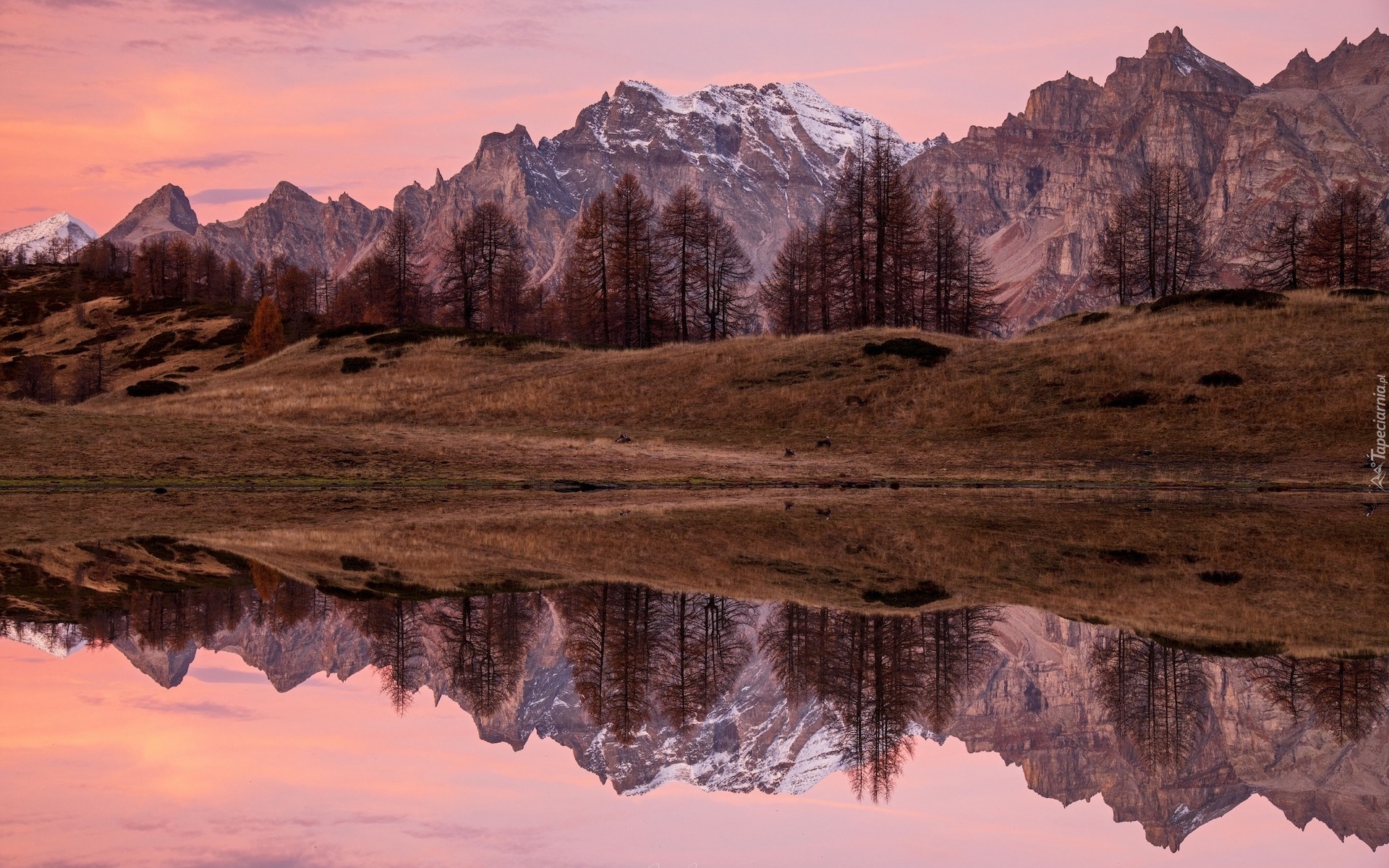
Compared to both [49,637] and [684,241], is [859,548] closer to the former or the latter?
[49,637]

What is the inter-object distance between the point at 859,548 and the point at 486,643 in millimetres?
9714

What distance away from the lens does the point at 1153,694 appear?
10656 millimetres

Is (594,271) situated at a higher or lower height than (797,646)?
higher

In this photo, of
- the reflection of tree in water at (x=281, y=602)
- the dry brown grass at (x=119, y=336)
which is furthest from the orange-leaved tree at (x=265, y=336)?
the reflection of tree in water at (x=281, y=602)

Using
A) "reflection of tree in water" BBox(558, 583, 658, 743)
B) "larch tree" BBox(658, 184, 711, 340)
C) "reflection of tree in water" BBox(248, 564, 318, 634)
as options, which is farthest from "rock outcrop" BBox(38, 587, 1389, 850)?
"larch tree" BBox(658, 184, 711, 340)

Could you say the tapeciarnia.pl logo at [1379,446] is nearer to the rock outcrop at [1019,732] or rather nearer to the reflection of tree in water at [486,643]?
the rock outcrop at [1019,732]

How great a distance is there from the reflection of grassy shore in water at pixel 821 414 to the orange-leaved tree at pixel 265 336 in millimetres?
50583

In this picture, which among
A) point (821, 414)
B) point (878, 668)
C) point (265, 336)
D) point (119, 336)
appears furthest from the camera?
point (119, 336)

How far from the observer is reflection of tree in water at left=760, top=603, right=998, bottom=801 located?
361 inches

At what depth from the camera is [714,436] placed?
48.7m

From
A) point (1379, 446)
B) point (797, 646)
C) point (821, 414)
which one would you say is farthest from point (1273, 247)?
point (797, 646)

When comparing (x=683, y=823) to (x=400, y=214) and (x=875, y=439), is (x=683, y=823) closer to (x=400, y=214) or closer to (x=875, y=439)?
(x=875, y=439)

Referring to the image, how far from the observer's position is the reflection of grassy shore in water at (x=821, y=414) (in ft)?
126

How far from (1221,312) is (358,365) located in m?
52.0
